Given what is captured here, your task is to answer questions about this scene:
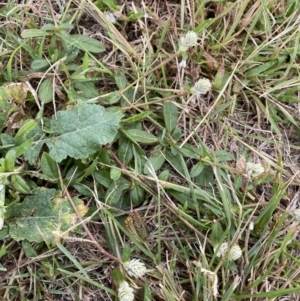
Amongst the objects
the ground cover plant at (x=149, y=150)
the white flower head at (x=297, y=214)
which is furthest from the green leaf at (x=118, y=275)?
the white flower head at (x=297, y=214)

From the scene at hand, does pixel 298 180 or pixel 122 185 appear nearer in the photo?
pixel 122 185

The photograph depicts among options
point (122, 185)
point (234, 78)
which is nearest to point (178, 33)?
point (234, 78)

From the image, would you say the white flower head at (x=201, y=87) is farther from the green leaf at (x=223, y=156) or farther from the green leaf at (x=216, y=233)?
the green leaf at (x=216, y=233)

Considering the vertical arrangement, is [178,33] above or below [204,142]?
above

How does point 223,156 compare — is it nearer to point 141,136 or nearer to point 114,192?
point 141,136

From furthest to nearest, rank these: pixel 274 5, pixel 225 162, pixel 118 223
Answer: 1. pixel 274 5
2. pixel 225 162
3. pixel 118 223

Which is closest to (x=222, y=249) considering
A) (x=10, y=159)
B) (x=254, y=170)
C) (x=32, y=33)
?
(x=254, y=170)

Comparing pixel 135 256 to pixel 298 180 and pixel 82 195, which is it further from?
pixel 298 180

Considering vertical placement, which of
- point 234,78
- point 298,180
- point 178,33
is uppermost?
point 178,33
